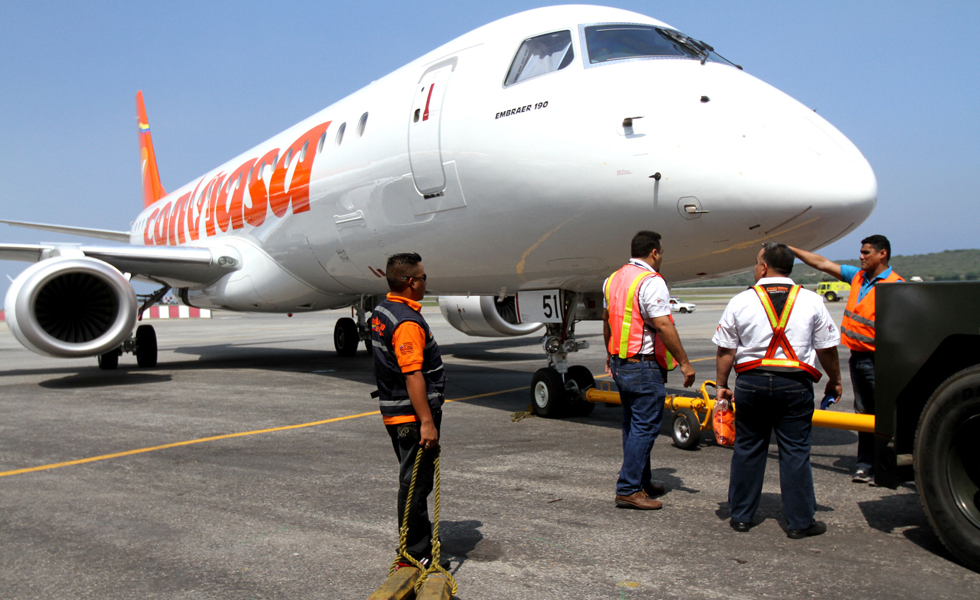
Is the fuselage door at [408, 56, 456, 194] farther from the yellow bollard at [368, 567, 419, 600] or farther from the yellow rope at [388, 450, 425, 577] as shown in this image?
the yellow bollard at [368, 567, 419, 600]

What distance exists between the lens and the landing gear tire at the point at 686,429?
5934 millimetres

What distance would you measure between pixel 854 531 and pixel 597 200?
2.98 meters

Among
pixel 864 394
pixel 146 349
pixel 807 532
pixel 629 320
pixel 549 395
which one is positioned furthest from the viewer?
pixel 146 349

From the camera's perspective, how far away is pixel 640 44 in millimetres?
6012

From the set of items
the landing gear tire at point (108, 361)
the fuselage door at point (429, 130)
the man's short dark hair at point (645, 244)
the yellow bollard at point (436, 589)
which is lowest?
the yellow bollard at point (436, 589)

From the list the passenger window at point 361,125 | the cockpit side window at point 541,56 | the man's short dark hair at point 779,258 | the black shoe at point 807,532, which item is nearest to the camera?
the black shoe at point 807,532

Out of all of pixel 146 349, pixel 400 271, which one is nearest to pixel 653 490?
pixel 400 271

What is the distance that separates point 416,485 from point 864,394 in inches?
136

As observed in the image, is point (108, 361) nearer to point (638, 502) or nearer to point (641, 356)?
point (641, 356)

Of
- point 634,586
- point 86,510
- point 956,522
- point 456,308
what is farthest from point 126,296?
→ point 956,522

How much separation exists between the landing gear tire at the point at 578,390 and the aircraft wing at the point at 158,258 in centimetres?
695

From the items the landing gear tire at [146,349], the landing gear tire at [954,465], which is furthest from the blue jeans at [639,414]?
the landing gear tire at [146,349]

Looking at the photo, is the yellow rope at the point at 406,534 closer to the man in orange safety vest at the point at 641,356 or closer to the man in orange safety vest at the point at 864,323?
the man in orange safety vest at the point at 641,356

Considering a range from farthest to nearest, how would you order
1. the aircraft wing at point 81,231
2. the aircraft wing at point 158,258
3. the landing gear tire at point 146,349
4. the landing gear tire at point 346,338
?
1. the aircraft wing at point 81,231
2. the landing gear tire at point 346,338
3. the landing gear tire at point 146,349
4. the aircraft wing at point 158,258
